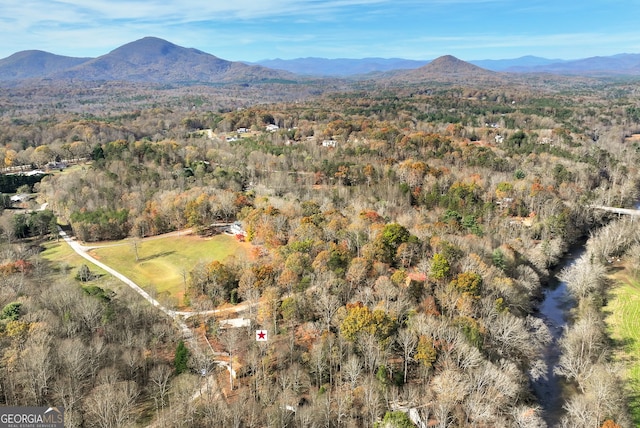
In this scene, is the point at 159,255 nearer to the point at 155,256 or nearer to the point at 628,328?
the point at 155,256

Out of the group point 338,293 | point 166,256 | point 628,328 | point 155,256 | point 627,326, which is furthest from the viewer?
point 155,256

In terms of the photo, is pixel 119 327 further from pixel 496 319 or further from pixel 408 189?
pixel 408 189

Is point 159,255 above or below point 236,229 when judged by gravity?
below

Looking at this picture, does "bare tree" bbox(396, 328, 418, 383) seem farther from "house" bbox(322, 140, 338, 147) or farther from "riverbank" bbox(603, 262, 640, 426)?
"house" bbox(322, 140, 338, 147)

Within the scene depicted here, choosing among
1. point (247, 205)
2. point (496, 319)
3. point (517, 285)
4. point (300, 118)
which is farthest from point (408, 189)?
point (300, 118)

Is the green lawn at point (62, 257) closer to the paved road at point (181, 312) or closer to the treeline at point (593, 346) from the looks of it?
the paved road at point (181, 312)

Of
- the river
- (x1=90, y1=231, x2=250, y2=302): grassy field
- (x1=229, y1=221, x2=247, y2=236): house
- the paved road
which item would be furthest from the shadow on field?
the river

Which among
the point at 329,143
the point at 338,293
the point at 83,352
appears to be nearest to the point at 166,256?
the point at 83,352
